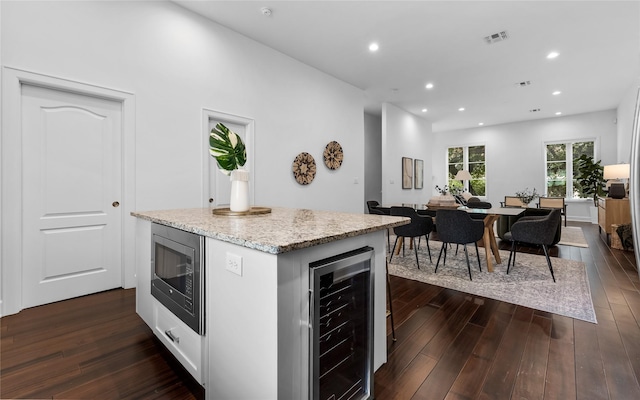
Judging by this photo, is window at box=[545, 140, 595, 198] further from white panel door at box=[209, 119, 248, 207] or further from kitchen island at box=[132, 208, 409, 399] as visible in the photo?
kitchen island at box=[132, 208, 409, 399]

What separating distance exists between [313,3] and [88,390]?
385 cm

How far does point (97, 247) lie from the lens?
282 cm

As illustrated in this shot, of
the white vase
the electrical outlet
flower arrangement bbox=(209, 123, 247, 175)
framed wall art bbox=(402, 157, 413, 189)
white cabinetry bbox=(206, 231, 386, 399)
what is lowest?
white cabinetry bbox=(206, 231, 386, 399)

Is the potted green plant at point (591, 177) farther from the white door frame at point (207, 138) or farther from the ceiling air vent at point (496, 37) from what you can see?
the white door frame at point (207, 138)

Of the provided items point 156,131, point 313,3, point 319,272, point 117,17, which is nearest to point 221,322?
point 319,272

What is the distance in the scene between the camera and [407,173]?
7641 millimetres

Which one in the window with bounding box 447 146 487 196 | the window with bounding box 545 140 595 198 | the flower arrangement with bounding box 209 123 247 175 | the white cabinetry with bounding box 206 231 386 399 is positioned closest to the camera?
the white cabinetry with bounding box 206 231 386 399

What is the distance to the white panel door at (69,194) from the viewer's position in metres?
2.46

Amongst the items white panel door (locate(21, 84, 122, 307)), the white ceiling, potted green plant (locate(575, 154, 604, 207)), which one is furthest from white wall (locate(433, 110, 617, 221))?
white panel door (locate(21, 84, 122, 307))

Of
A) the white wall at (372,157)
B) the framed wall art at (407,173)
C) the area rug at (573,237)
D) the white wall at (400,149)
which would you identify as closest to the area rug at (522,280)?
the area rug at (573,237)

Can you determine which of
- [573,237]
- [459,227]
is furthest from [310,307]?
[573,237]

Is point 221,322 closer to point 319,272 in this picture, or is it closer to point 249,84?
point 319,272

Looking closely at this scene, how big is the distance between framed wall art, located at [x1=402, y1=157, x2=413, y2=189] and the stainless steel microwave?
Result: 6.60m

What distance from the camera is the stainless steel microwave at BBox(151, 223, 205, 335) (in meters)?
1.35
